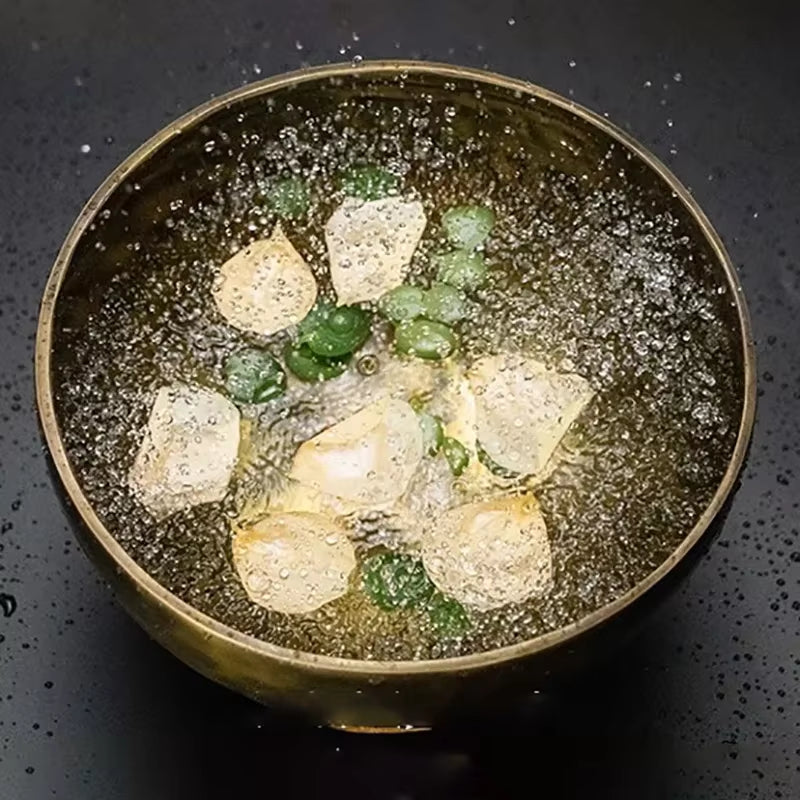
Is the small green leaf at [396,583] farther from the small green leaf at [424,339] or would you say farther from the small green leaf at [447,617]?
the small green leaf at [424,339]

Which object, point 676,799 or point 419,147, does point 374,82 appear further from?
point 676,799

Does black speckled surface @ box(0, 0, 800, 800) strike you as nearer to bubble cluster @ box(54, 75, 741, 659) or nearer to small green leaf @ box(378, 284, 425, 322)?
bubble cluster @ box(54, 75, 741, 659)

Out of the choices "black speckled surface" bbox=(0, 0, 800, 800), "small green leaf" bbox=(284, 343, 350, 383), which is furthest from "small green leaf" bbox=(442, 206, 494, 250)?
"black speckled surface" bbox=(0, 0, 800, 800)

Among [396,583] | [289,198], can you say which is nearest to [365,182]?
[289,198]

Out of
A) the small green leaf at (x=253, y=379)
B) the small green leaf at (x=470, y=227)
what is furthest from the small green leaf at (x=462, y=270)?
the small green leaf at (x=253, y=379)

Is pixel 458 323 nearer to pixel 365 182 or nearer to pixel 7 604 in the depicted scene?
pixel 365 182

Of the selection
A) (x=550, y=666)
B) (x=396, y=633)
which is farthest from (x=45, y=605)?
(x=550, y=666)
